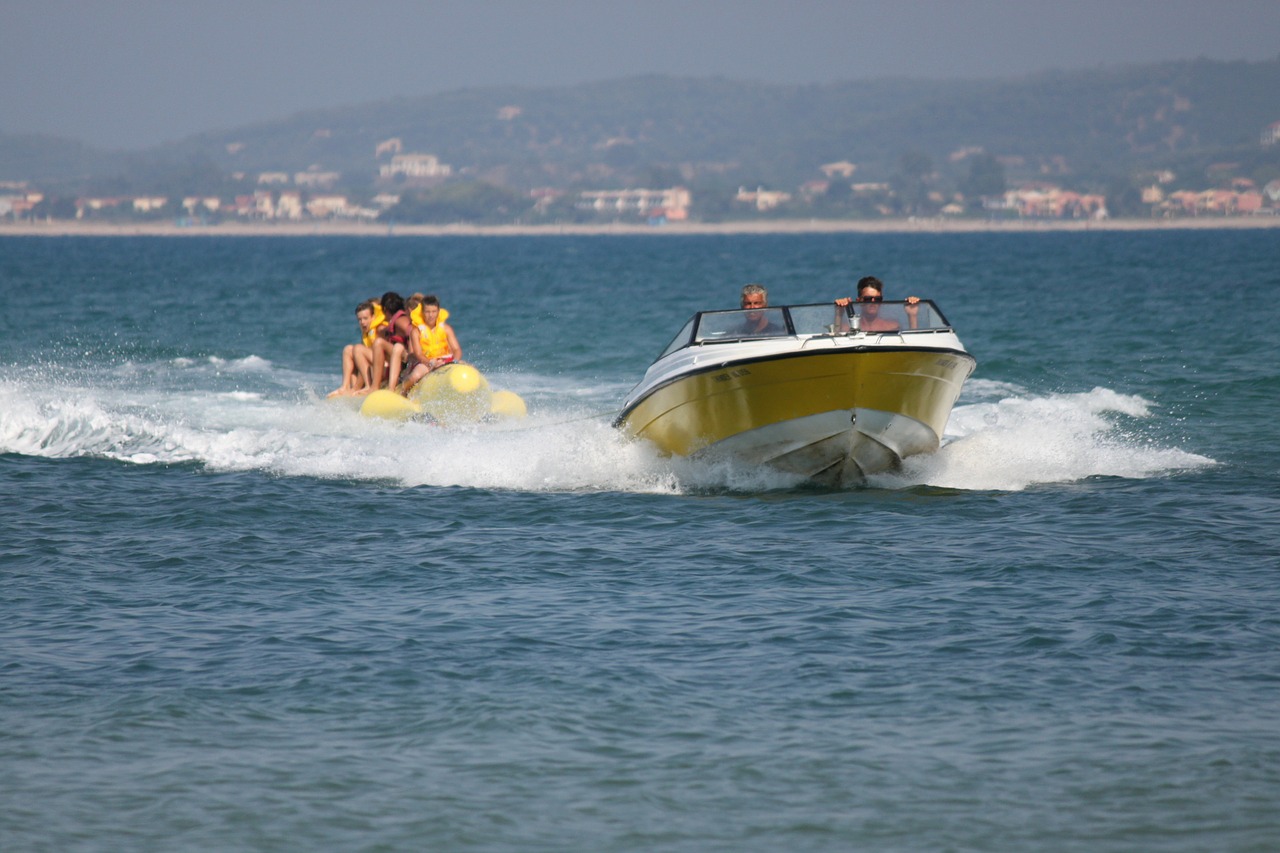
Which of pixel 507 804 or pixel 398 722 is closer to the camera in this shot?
pixel 507 804

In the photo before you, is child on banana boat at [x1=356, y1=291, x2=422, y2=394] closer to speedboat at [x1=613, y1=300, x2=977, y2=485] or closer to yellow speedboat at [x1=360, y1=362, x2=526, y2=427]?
yellow speedboat at [x1=360, y1=362, x2=526, y2=427]

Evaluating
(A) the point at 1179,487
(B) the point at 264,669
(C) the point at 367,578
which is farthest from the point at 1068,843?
(A) the point at 1179,487

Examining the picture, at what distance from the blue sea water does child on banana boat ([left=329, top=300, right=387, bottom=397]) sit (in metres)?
0.49

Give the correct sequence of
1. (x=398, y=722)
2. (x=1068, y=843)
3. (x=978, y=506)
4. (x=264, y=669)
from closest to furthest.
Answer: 1. (x=1068, y=843)
2. (x=398, y=722)
3. (x=264, y=669)
4. (x=978, y=506)

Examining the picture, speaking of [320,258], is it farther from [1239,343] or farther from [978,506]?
[978,506]

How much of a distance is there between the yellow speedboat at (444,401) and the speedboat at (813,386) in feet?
11.5

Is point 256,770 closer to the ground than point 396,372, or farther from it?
closer to the ground

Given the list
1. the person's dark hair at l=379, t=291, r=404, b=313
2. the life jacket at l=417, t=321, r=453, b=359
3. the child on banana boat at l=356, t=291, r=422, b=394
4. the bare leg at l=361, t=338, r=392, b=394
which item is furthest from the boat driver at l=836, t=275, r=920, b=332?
the bare leg at l=361, t=338, r=392, b=394

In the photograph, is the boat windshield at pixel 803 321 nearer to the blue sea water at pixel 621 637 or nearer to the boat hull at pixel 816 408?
the boat hull at pixel 816 408

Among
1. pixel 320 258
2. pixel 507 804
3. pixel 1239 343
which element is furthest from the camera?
pixel 320 258

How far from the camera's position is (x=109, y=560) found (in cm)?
988

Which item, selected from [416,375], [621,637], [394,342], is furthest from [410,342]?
[621,637]

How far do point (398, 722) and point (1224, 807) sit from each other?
133 inches

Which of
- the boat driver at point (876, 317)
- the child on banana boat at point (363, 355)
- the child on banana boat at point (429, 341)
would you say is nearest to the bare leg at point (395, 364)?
the child on banana boat at point (429, 341)
